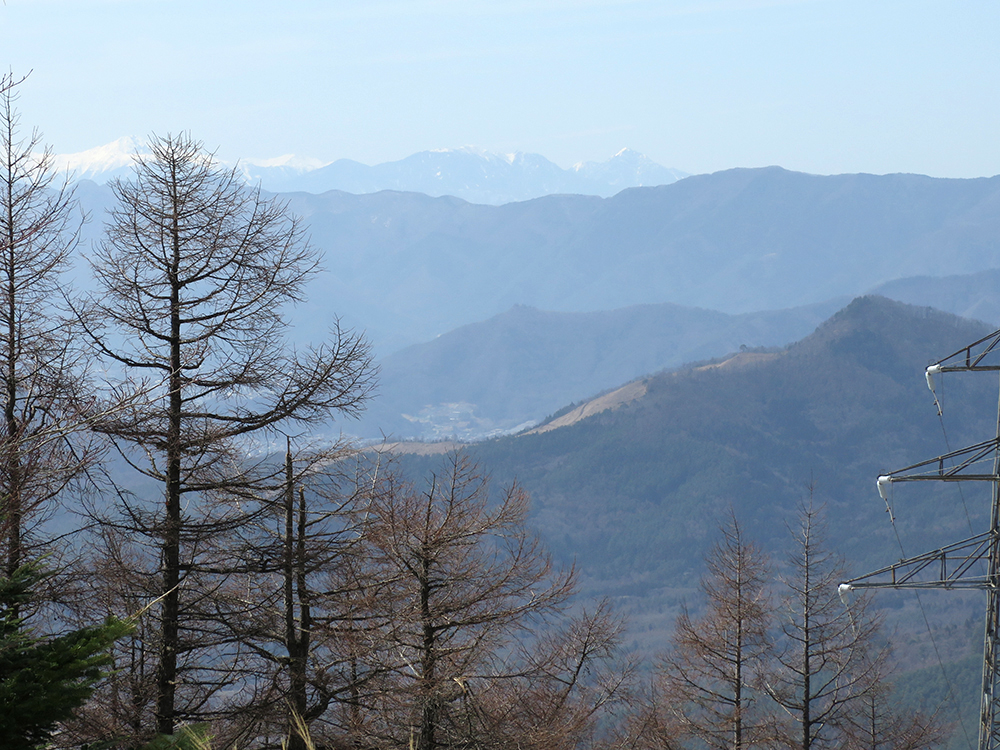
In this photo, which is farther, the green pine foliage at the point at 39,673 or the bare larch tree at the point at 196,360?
the bare larch tree at the point at 196,360

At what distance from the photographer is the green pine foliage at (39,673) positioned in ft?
24.0

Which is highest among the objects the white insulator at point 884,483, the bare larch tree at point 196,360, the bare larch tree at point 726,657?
the bare larch tree at point 196,360

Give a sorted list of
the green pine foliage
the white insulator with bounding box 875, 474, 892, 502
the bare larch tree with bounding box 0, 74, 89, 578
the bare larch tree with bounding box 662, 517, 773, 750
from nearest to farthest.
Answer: the green pine foliage, the bare larch tree with bounding box 0, 74, 89, 578, the white insulator with bounding box 875, 474, 892, 502, the bare larch tree with bounding box 662, 517, 773, 750

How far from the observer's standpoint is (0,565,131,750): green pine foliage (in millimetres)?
7309

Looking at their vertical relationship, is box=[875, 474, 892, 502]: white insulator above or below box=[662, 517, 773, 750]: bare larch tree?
above

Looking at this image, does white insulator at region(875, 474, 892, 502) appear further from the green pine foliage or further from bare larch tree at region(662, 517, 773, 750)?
the green pine foliage

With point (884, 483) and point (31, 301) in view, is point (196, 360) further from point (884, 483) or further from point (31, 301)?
point (884, 483)

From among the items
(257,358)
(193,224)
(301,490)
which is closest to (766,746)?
(301,490)

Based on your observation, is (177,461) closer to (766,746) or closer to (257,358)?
(257,358)

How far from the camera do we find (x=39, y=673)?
7457 mm

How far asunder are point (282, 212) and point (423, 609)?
24.1 ft

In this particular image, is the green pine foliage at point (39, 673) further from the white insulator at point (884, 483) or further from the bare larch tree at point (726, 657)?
the bare larch tree at point (726, 657)

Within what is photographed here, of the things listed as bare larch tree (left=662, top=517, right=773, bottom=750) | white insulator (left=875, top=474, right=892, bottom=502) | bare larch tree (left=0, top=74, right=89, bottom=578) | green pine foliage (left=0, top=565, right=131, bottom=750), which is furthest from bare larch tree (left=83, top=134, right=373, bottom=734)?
bare larch tree (left=662, top=517, right=773, bottom=750)

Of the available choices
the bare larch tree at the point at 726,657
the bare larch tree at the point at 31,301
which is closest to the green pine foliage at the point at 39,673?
the bare larch tree at the point at 31,301
